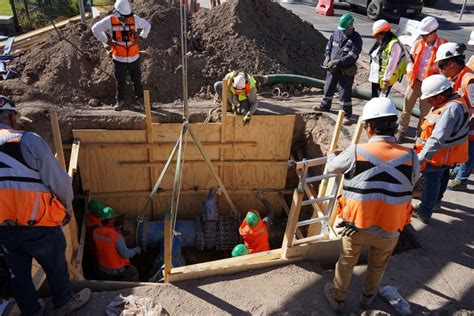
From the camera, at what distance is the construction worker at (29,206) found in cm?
324

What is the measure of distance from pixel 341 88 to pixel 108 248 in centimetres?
472

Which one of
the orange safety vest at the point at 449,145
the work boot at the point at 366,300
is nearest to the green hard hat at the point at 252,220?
the work boot at the point at 366,300

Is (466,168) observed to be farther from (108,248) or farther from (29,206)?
(29,206)

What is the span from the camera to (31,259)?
12.3 feet

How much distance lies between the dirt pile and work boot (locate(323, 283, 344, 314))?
17.3 feet

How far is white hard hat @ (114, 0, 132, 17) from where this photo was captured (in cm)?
663

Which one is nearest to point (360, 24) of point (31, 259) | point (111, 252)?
point (111, 252)

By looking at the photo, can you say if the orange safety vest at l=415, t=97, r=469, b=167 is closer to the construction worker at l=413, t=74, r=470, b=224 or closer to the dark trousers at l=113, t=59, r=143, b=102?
the construction worker at l=413, t=74, r=470, b=224

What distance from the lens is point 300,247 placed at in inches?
188

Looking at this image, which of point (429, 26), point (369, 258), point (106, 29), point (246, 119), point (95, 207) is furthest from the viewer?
point (246, 119)

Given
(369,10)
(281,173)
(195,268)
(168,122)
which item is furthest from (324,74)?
(369,10)

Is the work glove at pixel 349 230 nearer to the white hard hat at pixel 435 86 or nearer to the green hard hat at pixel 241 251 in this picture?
the white hard hat at pixel 435 86

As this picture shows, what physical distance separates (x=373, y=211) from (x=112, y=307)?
2.68 metres

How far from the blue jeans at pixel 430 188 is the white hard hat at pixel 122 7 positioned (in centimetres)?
511
